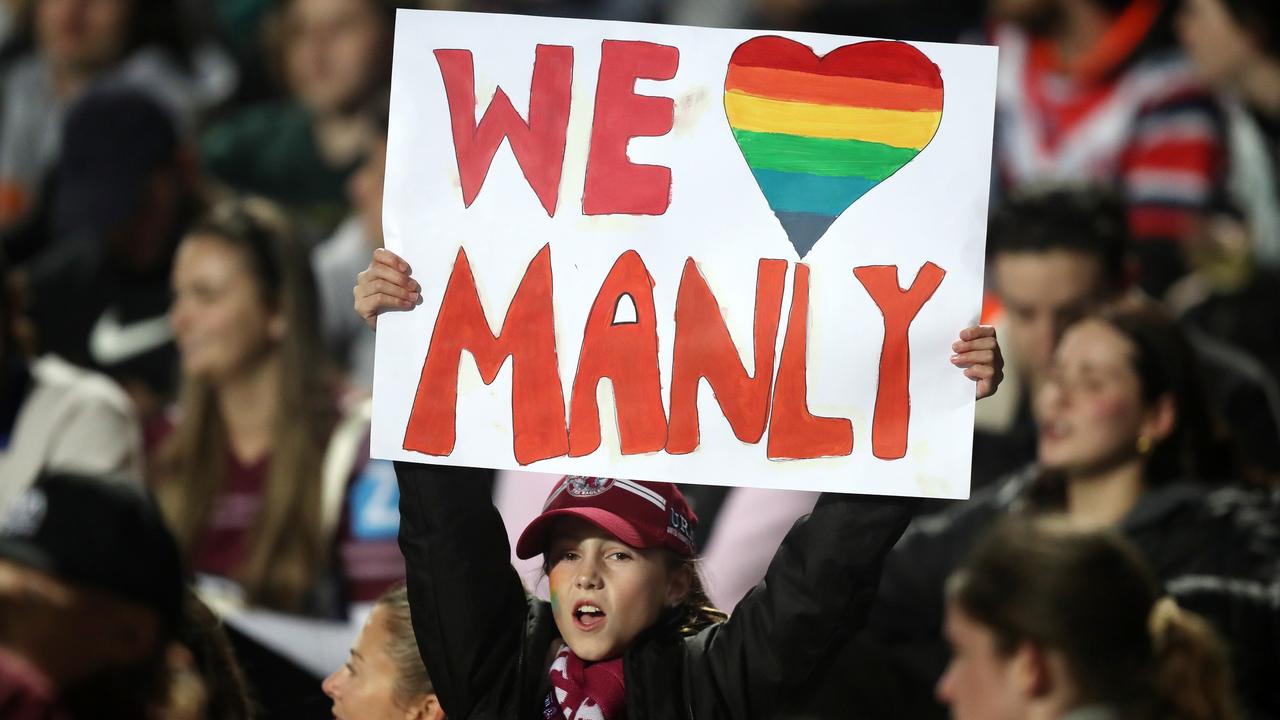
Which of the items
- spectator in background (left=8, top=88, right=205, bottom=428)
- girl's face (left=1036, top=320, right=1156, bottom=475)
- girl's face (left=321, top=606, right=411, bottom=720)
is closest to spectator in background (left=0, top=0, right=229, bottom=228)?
spectator in background (left=8, top=88, right=205, bottom=428)

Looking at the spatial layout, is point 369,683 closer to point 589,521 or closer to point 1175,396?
point 589,521

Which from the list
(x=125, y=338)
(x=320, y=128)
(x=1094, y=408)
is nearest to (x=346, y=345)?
(x=125, y=338)

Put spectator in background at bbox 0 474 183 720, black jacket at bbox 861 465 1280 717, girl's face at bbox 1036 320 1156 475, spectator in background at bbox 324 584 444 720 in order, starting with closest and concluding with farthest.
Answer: spectator in background at bbox 0 474 183 720 → spectator in background at bbox 324 584 444 720 → black jacket at bbox 861 465 1280 717 → girl's face at bbox 1036 320 1156 475

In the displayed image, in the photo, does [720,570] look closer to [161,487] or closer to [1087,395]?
[1087,395]

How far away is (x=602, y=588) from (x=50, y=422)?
211 centimetres

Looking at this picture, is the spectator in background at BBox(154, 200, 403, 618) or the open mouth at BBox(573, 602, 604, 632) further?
the spectator in background at BBox(154, 200, 403, 618)

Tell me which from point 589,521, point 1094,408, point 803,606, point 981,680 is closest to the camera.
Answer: point 981,680

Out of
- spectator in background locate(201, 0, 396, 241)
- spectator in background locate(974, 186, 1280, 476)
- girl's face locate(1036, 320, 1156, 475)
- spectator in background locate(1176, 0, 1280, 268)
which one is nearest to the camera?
girl's face locate(1036, 320, 1156, 475)

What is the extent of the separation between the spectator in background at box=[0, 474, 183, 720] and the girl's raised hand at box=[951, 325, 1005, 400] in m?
1.12

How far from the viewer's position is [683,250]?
2.72 meters

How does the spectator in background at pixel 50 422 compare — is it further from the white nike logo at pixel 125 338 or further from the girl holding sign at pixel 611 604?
the girl holding sign at pixel 611 604

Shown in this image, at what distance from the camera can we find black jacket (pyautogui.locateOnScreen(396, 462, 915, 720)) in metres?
2.62

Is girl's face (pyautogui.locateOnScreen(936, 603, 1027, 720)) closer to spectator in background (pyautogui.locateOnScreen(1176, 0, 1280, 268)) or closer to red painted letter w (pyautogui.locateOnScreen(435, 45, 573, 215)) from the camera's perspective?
red painted letter w (pyautogui.locateOnScreen(435, 45, 573, 215))

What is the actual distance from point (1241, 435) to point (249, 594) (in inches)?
100
